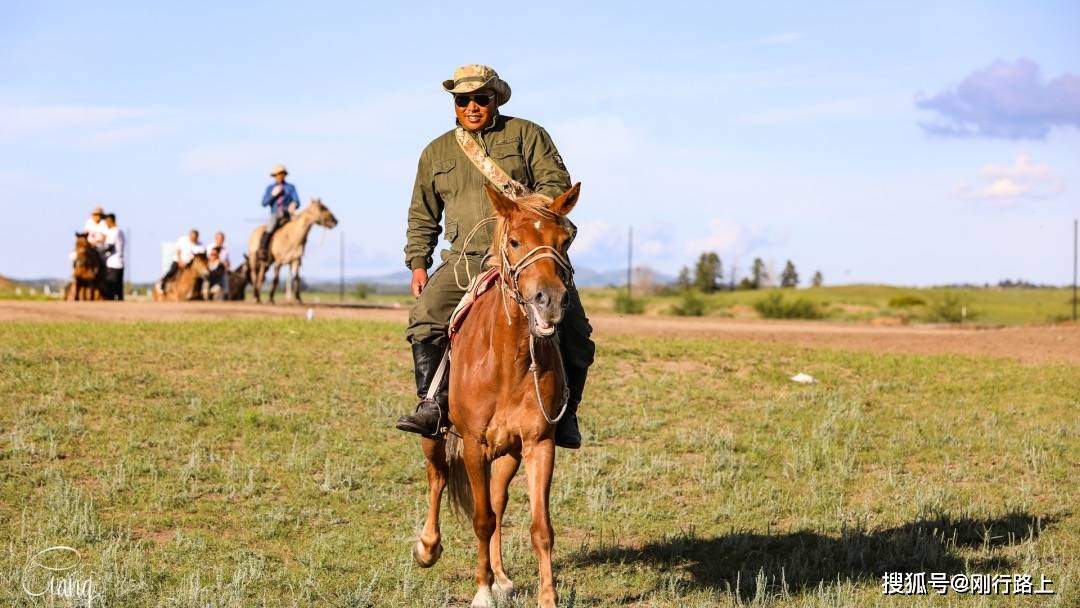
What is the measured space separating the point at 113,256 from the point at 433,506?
79.9ft

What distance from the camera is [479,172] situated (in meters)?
8.20

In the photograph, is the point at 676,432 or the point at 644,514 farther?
the point at 676,432

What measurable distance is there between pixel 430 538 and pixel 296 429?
500 cm

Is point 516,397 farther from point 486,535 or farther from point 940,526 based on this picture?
point 940,526

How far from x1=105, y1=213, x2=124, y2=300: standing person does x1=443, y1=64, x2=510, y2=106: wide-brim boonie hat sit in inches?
971

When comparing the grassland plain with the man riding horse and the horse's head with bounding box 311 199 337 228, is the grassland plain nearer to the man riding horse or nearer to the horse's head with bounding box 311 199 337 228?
the man riding horse

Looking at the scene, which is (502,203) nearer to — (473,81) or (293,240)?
(473,81)

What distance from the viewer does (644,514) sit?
11.0 metres

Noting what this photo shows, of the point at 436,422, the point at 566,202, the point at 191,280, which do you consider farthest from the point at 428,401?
the point at 191,280

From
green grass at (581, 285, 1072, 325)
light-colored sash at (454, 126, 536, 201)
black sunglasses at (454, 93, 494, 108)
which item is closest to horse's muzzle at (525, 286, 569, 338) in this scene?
light-colored sash at (454, 126, 536, 201)

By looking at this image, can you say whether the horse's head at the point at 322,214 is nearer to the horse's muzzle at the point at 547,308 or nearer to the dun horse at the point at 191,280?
the dun horse at the point at 191,280

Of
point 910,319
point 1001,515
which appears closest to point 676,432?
point 1001,515

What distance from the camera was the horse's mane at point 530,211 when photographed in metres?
6.94

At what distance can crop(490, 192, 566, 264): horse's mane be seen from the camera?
6.94 metres
